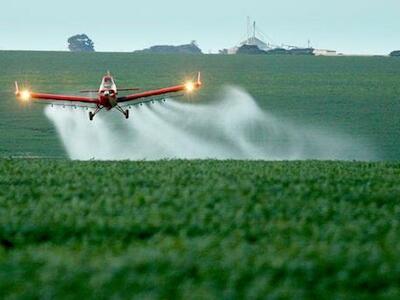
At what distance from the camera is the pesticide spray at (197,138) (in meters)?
110

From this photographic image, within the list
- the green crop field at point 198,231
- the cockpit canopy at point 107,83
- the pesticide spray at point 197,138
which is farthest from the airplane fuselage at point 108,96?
the pesticide spray at point 197,138

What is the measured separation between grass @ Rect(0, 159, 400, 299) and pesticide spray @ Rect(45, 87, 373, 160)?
52067 millimetres

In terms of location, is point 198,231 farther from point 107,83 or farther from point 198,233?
point 107,83

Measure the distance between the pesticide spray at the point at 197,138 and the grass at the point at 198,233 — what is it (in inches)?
2050

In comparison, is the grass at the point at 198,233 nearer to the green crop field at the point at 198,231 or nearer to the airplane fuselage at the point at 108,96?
the green crop field at the point at 198,231

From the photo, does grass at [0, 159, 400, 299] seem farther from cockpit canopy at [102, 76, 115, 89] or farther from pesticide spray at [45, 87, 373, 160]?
pesticide spray at [45, 87, 373, 160]

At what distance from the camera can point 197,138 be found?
133 m

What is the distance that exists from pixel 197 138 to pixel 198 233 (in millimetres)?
106234

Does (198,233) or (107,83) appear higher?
(198,233)

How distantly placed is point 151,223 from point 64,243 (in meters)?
2.71

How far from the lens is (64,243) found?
26.5 m

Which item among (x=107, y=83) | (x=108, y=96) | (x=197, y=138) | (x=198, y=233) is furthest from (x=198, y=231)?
(x=197, y=138)

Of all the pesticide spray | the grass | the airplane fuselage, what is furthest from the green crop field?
the pesticide spray

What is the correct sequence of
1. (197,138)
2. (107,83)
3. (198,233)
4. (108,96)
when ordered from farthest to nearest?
(197,138), (107,83), (108,96), (198,233)
